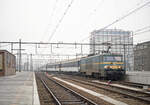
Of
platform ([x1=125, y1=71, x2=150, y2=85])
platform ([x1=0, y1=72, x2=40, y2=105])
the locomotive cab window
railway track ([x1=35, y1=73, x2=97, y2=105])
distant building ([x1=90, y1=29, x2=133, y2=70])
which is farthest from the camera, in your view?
distant building ([x1=90, y1=29, x2=133, y2=70])

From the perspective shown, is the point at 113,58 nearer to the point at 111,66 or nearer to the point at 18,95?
the point at 111,66

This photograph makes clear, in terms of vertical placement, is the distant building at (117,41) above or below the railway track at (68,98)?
above

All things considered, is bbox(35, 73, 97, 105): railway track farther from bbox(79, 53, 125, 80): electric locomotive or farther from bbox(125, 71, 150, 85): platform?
bbox(79, 53, 125, 80): electric locomotive

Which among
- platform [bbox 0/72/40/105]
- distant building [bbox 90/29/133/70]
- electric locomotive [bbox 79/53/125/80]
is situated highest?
distant building [bbox 90/29/133/70]

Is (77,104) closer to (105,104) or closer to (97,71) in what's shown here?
(105,104)

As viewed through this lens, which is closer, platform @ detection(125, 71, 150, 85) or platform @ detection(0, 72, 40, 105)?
platform @ detection(0, 72, 40, 105)

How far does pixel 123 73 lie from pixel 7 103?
63.8ft

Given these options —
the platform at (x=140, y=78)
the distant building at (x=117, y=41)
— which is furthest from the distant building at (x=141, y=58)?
the platform at (x=140, y=78)

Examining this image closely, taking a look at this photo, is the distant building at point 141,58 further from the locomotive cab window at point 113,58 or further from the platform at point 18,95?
the platform at point 18,95

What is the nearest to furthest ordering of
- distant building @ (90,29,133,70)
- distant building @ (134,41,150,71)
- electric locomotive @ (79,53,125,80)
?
electric locomotive @ (79,53,125,80) → distant building @ (90,29,133,70) → distant building @ (134,41,150,71)

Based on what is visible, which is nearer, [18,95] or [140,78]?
[18,95]

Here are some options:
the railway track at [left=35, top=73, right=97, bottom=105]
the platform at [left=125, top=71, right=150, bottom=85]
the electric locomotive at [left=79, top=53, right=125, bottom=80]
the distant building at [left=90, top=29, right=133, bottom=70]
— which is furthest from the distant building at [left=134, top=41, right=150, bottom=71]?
the railway track at [left=35, top=73, right=97, bottom=105]

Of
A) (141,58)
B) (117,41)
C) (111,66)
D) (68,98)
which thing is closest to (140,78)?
(111,66)

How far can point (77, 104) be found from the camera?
39.5ft
